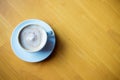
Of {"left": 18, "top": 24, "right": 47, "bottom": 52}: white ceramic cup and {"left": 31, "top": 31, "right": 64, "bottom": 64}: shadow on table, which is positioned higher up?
{"left": 18, "top": 24, "right": 47, "bottom": 52}: white ceramic cup

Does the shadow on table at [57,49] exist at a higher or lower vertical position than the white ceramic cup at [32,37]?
lower

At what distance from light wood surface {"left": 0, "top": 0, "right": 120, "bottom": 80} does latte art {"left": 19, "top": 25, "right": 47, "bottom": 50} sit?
0.27 ft

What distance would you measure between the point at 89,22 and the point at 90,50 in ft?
0.39

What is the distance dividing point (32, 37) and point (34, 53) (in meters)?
0.06

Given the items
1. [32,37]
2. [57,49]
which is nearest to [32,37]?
[32,37]

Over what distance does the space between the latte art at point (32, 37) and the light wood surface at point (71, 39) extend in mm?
83

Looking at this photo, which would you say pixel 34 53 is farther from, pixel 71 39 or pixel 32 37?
pixel 71 39

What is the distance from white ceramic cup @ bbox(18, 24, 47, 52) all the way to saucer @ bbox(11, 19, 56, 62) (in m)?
0.03

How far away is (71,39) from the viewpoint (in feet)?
2.71

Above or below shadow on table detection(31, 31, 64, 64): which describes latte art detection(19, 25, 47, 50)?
above

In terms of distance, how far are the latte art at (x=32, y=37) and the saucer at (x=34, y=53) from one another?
0.09ft

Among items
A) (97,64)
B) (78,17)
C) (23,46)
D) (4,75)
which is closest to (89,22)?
(78,17)

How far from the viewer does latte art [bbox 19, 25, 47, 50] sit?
0.75m

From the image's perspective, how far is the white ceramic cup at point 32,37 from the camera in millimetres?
745
